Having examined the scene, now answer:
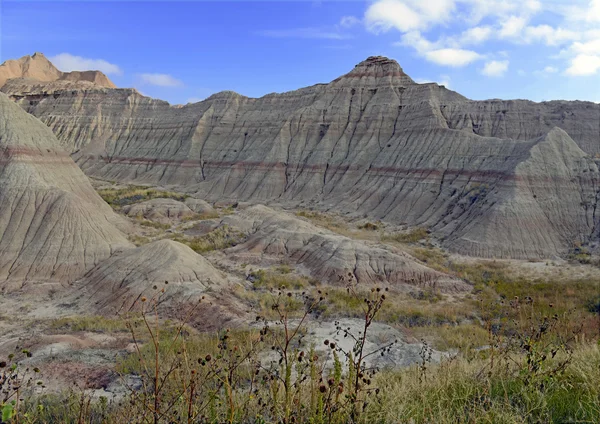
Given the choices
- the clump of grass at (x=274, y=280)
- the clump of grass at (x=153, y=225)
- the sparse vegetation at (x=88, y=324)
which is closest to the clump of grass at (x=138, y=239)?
the clump of grass at (x=153, y=225)

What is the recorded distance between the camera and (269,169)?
210 ft

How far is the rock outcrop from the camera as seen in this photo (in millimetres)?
135000

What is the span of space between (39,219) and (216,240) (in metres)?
12.5

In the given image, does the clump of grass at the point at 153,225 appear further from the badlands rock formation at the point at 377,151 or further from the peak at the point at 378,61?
the peak at the point at 378,61

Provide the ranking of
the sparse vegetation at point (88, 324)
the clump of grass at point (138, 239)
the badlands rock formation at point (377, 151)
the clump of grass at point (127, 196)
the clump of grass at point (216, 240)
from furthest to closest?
the clump of grass at point (127, 196) → the badlands rock formation at point (377, 151) → the clump of grass at point (216, 240) → the clump of grass at point (138, 239) → the sparse vegetation at point (88, 324)

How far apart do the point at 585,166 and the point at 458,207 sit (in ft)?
40.1

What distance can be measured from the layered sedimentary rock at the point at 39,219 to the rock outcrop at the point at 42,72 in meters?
121

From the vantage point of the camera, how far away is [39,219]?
25.8 meters

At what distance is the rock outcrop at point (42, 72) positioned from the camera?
135m

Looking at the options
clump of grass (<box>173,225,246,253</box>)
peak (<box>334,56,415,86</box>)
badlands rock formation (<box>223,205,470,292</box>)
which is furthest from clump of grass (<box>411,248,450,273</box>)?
peak (<box>334,56,415,86</box>)

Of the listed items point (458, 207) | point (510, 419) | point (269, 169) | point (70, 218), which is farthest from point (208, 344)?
point (269, 169)

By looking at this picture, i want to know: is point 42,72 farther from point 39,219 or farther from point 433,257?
point 433,257

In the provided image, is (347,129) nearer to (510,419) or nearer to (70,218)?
(70,218)

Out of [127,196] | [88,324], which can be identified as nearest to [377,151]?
[127,196]
